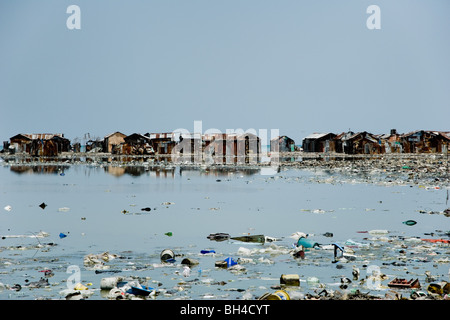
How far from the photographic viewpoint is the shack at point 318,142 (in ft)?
170

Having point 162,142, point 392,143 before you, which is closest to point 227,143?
point 162,142

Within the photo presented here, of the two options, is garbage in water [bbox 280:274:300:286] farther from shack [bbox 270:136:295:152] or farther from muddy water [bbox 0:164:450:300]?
shack [bbox 270:136:295:152]

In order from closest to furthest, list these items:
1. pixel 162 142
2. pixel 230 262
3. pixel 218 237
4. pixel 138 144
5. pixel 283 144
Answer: pixel 230 262, pixel 218 237, pixel 138 144, pixel 162 142, pixel 283 144

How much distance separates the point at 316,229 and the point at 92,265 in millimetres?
3481

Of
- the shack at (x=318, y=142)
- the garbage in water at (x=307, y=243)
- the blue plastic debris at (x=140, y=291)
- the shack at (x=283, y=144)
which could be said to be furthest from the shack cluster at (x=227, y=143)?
the blue plastic debris at (x=140, y=291)

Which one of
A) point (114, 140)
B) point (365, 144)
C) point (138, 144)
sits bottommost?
point (365, 144)

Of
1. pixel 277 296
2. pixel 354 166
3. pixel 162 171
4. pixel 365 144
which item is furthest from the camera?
pixel 365 144

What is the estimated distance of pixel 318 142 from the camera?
174 feet

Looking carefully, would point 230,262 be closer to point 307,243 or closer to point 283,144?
point 307,243

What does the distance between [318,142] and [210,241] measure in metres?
47.5

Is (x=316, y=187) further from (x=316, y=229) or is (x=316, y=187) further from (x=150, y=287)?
(x=150, y=287)

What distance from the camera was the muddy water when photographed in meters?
4.82
